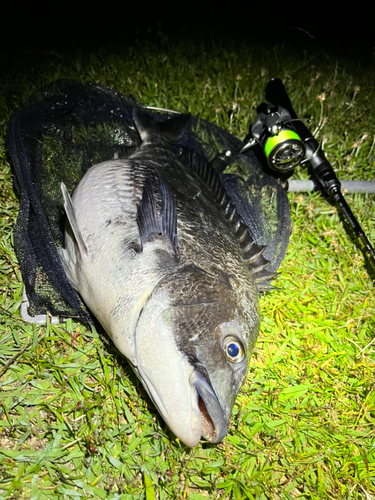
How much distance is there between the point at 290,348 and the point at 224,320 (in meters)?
1.23

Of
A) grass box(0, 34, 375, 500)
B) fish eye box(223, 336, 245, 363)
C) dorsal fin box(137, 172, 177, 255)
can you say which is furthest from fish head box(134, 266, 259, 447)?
grass box(0, 34, 375, 500)

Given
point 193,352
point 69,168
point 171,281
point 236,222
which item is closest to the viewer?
point 193,352

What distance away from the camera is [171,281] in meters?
2.11

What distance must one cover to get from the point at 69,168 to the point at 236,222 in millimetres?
1512

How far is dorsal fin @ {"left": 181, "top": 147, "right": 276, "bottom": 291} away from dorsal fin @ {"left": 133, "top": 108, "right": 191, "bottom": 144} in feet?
0.66

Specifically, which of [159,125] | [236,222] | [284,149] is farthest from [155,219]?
[284,149]

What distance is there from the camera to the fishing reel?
336 centimetres

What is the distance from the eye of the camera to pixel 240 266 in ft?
8.14

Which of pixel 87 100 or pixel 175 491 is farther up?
pixel 87 100

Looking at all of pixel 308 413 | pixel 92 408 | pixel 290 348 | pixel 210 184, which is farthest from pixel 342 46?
pixel 92 408

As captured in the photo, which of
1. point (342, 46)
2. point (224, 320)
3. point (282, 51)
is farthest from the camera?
point (342, 46)

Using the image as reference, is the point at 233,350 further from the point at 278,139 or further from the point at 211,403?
the point at 278,139

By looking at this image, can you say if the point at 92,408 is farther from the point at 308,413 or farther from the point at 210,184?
the point at 210,184

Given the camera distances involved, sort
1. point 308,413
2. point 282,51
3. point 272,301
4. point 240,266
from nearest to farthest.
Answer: point 240,266, point 308,413, point 272,301, point 282,51
